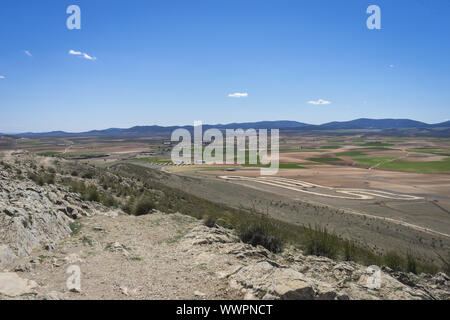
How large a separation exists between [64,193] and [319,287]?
11.1m

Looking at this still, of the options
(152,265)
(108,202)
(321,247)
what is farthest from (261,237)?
(108,202)

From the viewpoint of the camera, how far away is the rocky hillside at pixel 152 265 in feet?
17.1

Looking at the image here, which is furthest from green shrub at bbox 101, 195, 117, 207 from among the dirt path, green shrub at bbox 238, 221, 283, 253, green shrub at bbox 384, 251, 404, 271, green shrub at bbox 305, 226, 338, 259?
green shrub at bbox 384, 251, 404, 271

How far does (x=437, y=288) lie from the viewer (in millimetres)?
6988

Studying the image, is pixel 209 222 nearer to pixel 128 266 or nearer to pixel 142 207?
pixel 142 207

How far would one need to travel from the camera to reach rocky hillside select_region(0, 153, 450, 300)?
5.21 meters

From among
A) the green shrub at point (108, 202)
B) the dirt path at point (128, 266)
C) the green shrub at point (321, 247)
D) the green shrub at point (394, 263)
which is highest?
the green shrub at point (108, 202)

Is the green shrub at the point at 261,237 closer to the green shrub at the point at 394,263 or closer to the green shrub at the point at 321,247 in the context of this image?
the green shrub at the point at 321,247

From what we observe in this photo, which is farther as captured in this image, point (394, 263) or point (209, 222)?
point (209, 222)

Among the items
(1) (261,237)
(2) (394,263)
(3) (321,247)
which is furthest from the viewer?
(1) (261,237)

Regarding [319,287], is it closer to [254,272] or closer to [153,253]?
[254,272]

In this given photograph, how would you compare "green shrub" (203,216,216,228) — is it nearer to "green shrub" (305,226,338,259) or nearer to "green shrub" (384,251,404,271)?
"green shrub" (305,226,338,259)

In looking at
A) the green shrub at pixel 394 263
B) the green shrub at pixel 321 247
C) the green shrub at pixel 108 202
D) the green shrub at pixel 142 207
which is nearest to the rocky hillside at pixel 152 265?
the green shrub at pixel 321 247

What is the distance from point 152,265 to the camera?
6750 mm
